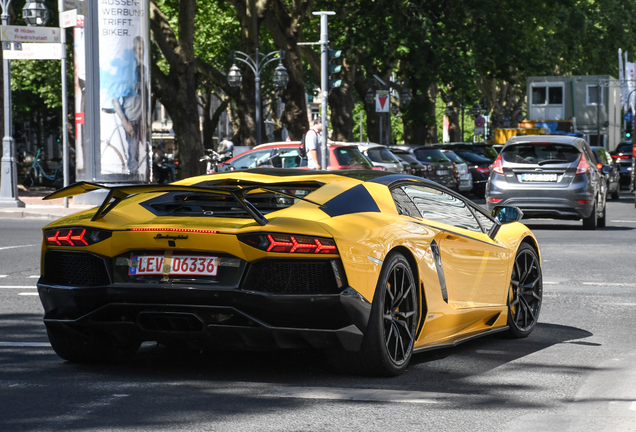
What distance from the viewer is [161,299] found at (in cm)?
570

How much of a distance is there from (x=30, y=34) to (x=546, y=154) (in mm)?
11789

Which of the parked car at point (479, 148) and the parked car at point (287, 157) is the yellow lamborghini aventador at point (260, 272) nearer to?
the parked car at point (287, 157)

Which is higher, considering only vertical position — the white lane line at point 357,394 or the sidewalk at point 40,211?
the sidewalk at point 40,211

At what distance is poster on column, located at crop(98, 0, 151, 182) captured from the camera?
24500 millimetres

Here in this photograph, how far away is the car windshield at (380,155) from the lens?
25734 millimetres

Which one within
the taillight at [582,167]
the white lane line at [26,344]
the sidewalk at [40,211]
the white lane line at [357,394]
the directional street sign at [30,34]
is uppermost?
the directional street sign at [30,34]

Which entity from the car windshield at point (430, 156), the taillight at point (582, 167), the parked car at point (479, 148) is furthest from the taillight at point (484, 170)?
the taillight at point (582, 167)

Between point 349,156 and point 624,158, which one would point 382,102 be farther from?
point 624,158

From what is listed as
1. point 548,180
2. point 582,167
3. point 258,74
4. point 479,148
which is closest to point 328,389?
point 548,180

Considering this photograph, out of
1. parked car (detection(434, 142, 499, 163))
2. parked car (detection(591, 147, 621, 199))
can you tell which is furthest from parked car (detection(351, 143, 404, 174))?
parked car (detection(434, 142, 499, 163))

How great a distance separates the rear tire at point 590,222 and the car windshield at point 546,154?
931 mm

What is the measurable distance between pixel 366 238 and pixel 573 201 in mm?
12695

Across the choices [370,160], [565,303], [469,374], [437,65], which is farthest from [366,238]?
[437,65]

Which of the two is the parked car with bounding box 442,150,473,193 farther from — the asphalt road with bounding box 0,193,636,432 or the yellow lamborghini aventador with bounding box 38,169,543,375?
the yellow lamborghini aventador with bounding box 38,169,543,375
